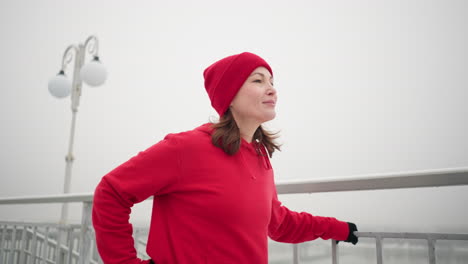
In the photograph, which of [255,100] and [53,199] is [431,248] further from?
[53,199]

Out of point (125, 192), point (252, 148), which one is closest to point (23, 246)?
point (125, 192)

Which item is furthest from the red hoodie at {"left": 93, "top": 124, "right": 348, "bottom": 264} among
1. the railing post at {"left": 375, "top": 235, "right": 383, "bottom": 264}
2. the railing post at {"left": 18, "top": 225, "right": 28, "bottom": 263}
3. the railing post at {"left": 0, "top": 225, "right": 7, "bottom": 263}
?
the railing post at {"left": 0, "top": 225, "right": 7, "bottom": 263}

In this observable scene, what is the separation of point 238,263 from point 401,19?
501 inches

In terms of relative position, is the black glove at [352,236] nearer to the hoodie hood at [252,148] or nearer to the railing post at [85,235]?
the hoodie hood at [252,148]

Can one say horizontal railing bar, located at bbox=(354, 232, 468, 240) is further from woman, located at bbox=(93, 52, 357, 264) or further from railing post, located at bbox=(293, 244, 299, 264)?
woman, located at bbox=(93, 52, 357, 264)

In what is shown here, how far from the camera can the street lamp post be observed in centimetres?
499

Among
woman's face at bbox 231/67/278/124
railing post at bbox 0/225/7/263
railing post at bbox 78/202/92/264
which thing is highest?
woman's face at bbox 231/67/278/124

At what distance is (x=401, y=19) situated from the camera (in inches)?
456

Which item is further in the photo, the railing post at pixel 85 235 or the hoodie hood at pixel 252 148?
the railing post at pixel 85 235

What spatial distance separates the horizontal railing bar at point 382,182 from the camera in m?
0.98

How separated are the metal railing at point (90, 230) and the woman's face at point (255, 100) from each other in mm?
326

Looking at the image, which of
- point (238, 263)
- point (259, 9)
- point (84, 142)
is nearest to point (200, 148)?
point (238, 263)

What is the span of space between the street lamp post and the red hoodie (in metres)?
4.20

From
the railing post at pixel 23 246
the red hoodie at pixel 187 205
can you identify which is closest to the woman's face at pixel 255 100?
the red hoodie at pixel 187 205
